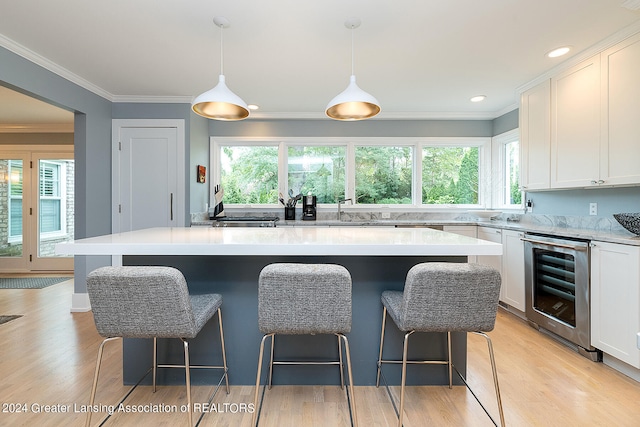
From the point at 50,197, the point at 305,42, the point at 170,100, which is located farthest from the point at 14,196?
the point at 305,42

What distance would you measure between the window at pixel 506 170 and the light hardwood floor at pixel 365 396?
2.09m

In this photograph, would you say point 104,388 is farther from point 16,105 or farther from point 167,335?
point 16,105

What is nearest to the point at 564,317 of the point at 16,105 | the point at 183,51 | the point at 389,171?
the point at 389,171

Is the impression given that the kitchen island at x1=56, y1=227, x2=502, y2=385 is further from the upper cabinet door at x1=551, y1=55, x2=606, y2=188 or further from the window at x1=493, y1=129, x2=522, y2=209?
the window at x1=493, y1=129, x2=522, y2=209

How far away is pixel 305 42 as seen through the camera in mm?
2395

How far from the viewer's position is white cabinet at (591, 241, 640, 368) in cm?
193

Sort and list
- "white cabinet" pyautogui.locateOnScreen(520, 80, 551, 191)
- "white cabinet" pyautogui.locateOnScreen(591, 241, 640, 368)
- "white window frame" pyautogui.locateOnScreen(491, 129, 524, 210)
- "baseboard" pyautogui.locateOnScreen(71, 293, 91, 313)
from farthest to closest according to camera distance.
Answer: "white window frame" pyautogui.locateOnScreen(491, 129, 524, 210) → "baseboard" pyautogui.locateOnScreen(71, 293, 91, 313) → "white cabinet" pyautogui.locateOnScreen(520, 80, 551, 191) → "white cabinet" pyautogui.locateOnScreen(591, 241, 640, 368)

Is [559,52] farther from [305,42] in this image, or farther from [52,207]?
[52,207]

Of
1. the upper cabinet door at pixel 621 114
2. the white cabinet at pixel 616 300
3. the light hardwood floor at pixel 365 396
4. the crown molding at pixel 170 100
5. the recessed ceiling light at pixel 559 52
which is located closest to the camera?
the light hardwood floor at pixel 365 396

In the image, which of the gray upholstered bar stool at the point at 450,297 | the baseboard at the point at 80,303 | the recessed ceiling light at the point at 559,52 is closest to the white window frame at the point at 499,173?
the recessed ceiling light at the point at 559,52

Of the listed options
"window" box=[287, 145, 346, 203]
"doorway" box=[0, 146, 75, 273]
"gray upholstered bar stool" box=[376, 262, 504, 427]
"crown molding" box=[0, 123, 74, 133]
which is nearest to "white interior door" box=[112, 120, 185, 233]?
"window" box=[287, 145, 346, 203]

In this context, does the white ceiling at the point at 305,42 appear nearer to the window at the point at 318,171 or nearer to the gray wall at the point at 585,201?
the window at the point at 318,171

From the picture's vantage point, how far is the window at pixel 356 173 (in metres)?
4.41

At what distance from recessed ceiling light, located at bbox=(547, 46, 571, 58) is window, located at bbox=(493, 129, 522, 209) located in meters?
1.40
